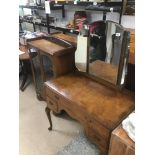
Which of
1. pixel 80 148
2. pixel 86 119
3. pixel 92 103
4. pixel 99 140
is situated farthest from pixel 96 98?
pixel 80 148

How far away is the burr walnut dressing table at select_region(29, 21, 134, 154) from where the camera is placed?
113 cm

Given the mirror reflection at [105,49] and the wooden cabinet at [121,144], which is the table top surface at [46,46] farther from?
the wooden cabinet at [121,144]

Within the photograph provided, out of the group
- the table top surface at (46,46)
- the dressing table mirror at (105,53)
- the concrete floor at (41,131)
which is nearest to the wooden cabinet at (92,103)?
the dressing table mirror at (105,53)

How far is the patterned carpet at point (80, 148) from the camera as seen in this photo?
150 centimetres

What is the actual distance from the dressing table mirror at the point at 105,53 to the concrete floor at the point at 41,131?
702 millimetres

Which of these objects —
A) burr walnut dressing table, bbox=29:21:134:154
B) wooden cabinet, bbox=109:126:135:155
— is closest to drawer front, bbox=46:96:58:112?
burr walnut dressing table, bbox=29:21:134:154

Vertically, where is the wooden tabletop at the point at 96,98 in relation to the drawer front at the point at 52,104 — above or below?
above

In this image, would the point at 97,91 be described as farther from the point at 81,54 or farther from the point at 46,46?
the point at 46,46

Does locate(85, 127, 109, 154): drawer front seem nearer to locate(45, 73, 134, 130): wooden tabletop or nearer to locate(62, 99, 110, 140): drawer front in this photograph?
locate(62, 99, 110, 140): drawer front

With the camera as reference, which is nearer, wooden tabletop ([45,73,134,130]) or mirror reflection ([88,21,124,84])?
wooden tabletop ([45,73,134,130])

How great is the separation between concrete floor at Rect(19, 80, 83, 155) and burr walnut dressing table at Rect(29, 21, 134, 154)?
350 millimetres
